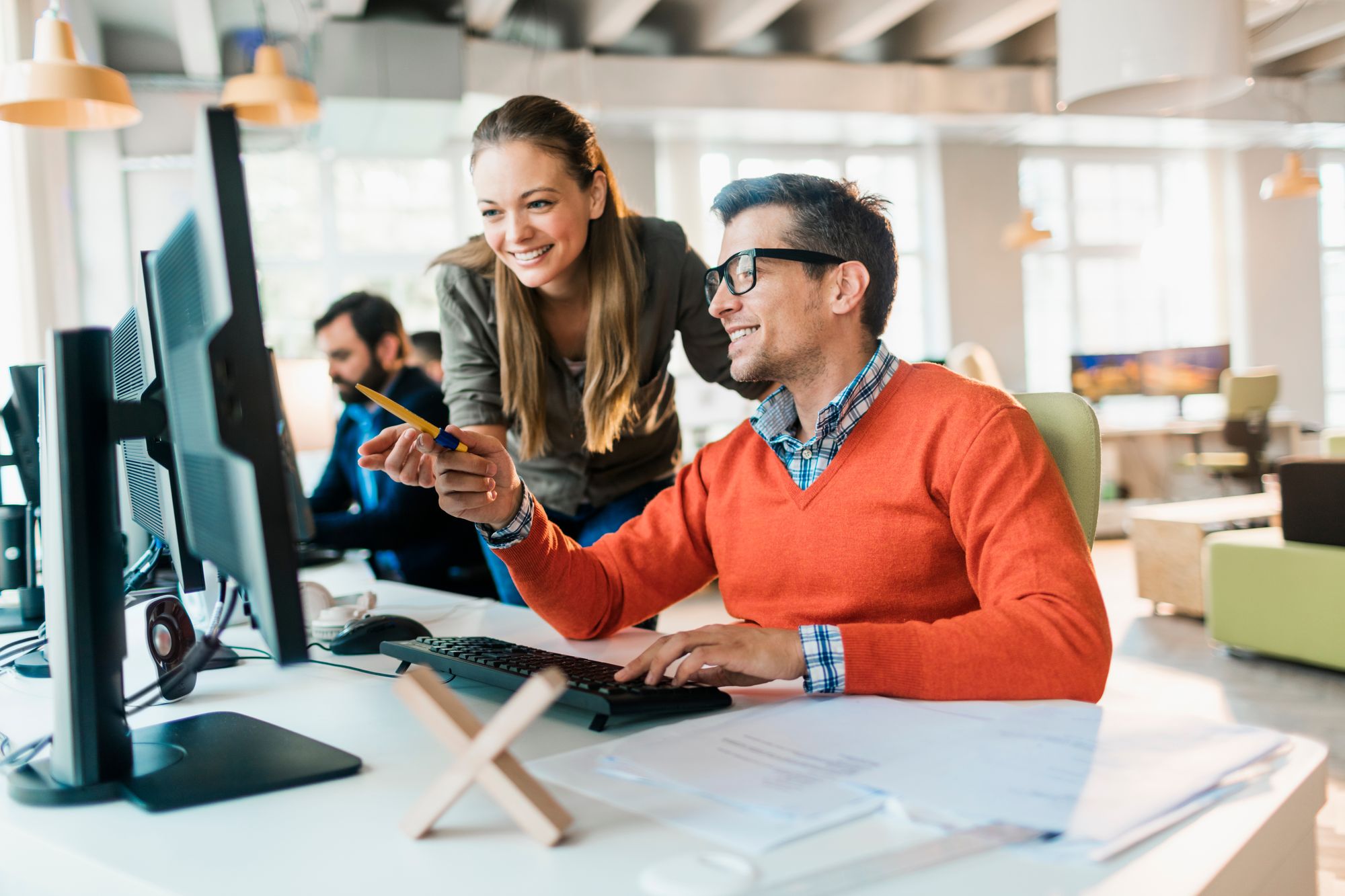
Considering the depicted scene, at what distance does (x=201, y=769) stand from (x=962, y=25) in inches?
265

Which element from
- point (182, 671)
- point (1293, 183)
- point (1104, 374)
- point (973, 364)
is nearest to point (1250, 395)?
point (1104, 374)

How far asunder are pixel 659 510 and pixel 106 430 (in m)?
0.82

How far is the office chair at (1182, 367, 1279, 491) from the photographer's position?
7762 millimetres

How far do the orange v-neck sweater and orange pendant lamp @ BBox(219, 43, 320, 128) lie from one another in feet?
9.35

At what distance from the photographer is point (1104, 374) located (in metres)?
8.05

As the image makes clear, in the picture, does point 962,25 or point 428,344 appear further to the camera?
point 962,25

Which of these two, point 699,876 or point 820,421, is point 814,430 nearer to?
point 820,421

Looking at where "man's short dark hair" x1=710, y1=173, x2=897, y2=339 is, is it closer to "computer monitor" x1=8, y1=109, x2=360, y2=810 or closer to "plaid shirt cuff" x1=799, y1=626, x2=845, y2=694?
"plaid shirt cuff" x1=799, y1=626, x2=845, y2=694

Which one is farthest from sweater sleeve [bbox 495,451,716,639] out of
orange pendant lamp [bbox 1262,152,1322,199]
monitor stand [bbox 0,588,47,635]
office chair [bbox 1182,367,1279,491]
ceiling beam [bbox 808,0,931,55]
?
orange pendant lamp [bbox 1262,152,1322,199]

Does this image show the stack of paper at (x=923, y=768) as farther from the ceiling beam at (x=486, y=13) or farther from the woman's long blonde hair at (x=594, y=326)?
the ceiling beam at (x=486, y=13)

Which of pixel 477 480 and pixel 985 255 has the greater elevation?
pixel 985 255

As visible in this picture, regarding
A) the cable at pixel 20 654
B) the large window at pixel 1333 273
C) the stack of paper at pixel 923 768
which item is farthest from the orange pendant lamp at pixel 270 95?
the large window at pixel 1333 273

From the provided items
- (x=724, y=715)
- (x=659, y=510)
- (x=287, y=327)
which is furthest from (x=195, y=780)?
(x=287, y=327)

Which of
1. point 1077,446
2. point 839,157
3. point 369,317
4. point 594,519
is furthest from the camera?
point 839,157
